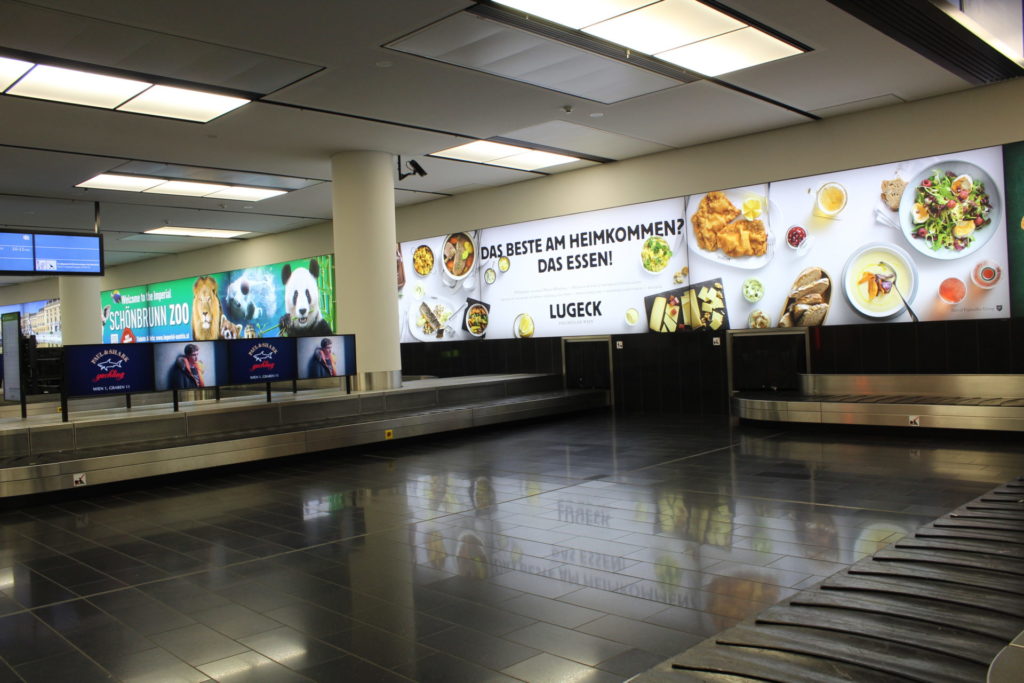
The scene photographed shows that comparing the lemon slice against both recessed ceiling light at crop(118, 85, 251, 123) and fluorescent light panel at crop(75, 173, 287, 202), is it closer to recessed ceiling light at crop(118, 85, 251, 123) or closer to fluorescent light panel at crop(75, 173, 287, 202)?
recessed ceiling light at crop(118, 85, 251, 123)

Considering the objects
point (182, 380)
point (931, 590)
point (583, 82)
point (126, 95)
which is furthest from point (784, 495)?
point (126, 95)

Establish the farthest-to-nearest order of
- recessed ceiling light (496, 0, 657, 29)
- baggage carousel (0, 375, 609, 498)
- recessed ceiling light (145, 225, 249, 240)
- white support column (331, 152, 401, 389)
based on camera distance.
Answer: recessed ceiling light (145, 225, 249, 240) → white support column (331, 152, 401, 389) → baggage carousel (0, 375, 609, 498) → recessed ceiling light (496, 0, 657, 29)

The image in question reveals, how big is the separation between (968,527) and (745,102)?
7.19 m

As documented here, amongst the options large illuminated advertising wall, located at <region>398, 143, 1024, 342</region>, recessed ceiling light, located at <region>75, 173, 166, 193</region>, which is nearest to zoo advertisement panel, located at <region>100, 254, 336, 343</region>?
large illuminated advertising wall, located at <region>398, 143, 1024, 342</region>

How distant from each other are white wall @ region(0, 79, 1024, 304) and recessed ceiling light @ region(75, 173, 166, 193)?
210 inches

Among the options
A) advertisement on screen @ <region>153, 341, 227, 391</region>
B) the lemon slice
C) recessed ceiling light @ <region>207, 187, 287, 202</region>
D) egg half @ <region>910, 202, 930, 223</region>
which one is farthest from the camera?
recessed ceiling light @ <region>207, 187, 287, 202</region>

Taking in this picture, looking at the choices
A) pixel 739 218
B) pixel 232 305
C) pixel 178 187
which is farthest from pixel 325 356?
pixel 232 305

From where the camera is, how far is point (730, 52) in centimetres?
829

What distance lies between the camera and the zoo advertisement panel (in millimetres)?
18344

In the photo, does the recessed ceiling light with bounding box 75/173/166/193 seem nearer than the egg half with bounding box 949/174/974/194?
No

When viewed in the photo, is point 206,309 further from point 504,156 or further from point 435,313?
point 504,156

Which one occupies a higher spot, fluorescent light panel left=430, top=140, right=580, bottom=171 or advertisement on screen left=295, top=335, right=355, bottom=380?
fluorescent light panel left=430, top=140, right=580, bottom=171

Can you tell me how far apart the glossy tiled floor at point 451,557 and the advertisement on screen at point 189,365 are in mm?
1334

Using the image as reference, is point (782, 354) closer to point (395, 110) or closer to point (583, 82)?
point (583, 82)
